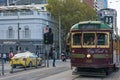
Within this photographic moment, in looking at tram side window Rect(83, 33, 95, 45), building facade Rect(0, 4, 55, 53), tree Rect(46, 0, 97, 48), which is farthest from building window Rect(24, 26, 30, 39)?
tram side window Rect(83, 33, 95, 45)

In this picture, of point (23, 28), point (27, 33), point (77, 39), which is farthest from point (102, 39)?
point (23, 28)

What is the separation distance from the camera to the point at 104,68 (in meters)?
24.0

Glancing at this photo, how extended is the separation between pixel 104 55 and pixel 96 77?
6.14 feet

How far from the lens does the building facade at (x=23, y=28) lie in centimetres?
7506

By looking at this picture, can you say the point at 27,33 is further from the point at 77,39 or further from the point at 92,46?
the point at 92,46

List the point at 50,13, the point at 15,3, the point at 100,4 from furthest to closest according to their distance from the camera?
the point at 100,4
the point at 15,3
the point at 50,13

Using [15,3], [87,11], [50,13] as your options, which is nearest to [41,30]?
[50,13]

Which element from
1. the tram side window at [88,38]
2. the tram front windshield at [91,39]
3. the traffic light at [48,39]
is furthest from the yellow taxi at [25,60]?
the tram side window at [88,38]

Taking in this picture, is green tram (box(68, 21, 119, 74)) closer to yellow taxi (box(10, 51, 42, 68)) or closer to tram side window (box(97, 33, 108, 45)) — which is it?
tram side window (box(97, 33, 108, 45))

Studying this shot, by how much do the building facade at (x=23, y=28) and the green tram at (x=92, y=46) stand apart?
165 ft

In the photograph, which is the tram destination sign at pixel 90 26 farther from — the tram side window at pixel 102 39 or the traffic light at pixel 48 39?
the traffic light at pixel 48 39

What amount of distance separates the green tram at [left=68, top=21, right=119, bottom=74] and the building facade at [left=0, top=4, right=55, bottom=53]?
165 feet

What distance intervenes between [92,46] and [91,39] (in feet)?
1.52

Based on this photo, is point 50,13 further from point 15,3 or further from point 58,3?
point 15,3
